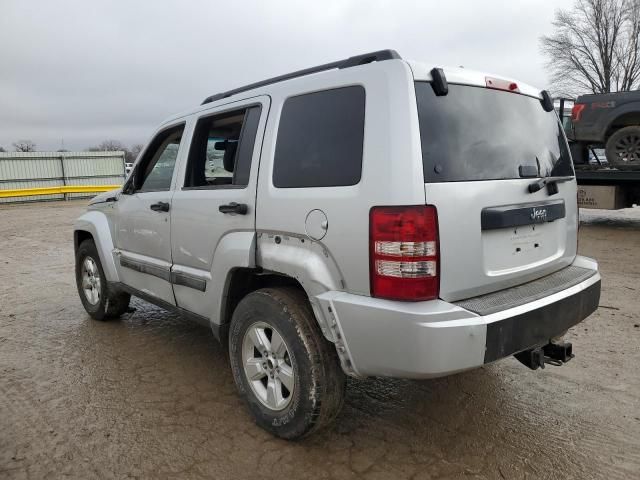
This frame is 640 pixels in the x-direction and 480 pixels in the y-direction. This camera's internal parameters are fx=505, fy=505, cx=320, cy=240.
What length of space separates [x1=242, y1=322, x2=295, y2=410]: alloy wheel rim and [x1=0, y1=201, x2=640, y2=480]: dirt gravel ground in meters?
0.24

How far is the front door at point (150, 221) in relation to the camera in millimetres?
3811

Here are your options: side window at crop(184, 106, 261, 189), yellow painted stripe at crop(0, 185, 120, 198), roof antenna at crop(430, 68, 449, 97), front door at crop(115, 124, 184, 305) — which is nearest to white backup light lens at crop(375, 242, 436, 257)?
roof antenna at crop(430, 68, 449, 97)

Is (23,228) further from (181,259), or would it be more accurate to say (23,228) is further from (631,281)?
(631,281)

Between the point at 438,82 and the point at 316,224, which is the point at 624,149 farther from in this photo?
the point at 316,224

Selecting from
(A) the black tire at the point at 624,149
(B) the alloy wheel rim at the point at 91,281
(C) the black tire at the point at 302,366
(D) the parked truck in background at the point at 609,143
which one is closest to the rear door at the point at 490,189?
(C) the black tire at the point at 302,366

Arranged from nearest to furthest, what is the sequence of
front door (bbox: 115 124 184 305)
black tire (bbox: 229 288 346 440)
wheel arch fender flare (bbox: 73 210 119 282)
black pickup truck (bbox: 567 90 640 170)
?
black tire (bbox: 229 288 346 440) < front door (bbox: 115 124 184 305) < wheel arch fender flare (bbox: 73 210 119 282) < black pickup truck (bbox: 567 90 640 170)

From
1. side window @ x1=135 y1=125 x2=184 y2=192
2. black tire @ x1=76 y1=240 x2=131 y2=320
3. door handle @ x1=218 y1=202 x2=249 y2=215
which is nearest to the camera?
door handle @ x1=218 y1=202 x2=249 y2=215

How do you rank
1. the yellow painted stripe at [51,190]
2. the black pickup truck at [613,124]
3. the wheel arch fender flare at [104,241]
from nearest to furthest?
the wheel arch fender flare at [104,241] < the black pickup truck at [613,124] < the yellow painted stripe at [51,190]

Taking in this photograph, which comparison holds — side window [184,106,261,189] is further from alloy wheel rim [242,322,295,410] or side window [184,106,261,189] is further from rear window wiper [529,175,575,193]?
rear window wiper [529,175,575,193]

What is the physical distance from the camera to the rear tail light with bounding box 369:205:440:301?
226cm

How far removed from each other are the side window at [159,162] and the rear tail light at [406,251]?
2.13 metres

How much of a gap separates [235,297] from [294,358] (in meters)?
0.74

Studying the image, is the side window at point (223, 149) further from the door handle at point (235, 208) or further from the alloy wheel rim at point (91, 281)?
the alloy wheel rim at point (91, 281)

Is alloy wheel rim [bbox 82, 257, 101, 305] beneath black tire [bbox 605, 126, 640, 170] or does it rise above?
beneath
